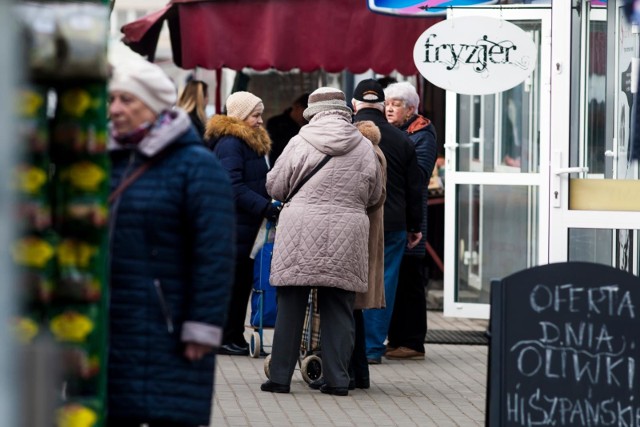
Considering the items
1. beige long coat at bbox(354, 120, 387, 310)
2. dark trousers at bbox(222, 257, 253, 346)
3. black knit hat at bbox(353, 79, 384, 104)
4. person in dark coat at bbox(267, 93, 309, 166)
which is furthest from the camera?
person in dark coat at bbox(267, 93, 309, 166)

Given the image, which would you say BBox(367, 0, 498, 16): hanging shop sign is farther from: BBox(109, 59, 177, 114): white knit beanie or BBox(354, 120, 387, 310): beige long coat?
BBox(109, 59, 177, 114): white knit beanie

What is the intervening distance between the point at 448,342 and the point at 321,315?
2.89 metres

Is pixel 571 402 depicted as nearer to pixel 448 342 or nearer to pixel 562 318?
pixel 562 318

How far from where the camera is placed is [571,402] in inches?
216

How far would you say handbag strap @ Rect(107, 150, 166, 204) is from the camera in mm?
4559

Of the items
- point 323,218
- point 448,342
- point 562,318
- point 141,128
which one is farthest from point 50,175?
point 448,342

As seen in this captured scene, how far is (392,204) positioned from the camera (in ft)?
30.5

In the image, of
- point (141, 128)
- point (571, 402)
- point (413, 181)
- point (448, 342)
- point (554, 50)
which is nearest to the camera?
point (141, 128)

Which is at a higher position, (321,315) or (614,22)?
(614,22)

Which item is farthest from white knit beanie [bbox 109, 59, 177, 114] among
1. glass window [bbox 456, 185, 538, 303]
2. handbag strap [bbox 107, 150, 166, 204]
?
glass window [bbox 456, 185, 538, 303]

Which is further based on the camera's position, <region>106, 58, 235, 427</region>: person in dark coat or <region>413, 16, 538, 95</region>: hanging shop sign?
<region>413, 16, 538, 95</region>: hanging shop sign

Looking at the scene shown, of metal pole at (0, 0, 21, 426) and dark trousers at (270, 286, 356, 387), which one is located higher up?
metal pole at (0, 0, 21, 426)

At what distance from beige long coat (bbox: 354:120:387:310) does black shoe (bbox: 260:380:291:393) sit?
0.59 m

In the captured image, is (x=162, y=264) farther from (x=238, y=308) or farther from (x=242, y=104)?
(x=238, y=308)
